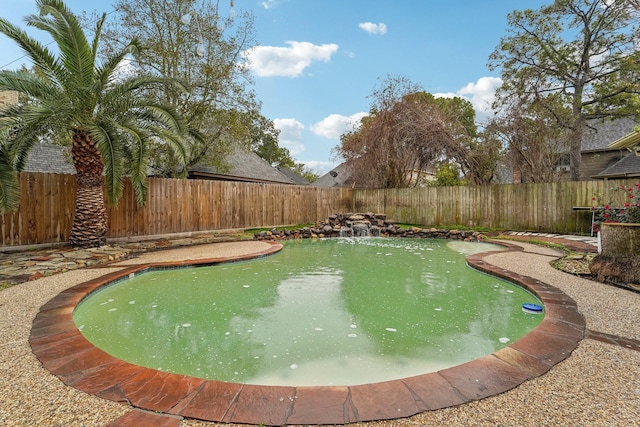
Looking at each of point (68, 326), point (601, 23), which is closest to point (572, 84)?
point (601, 23)

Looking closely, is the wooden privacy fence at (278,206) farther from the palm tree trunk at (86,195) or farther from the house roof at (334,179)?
the house roof at (334,179)

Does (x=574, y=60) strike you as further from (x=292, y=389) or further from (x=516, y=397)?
(x=292, y=389)

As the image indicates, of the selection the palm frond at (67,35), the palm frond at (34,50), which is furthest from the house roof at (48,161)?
the palm frond at (67,35)

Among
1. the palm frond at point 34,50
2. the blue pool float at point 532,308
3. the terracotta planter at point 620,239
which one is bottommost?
the blue pool float at point 532,308

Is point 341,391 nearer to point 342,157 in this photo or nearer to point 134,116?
point 134,116

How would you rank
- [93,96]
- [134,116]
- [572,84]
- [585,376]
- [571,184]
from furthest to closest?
[572,84] < [571,184] < [134,116] < [93,96] < [585,376]

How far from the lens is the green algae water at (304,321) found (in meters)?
2.28

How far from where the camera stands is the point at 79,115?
6.39 m

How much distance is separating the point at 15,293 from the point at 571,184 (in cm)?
1259

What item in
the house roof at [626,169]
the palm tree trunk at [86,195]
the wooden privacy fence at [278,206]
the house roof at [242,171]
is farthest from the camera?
the house roof at [242,171]

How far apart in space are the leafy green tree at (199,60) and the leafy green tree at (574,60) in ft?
33.7

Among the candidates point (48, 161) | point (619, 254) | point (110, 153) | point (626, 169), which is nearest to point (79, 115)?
point (110, 153)

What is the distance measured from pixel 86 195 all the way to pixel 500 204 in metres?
11.9

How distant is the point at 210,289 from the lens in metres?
4.25
